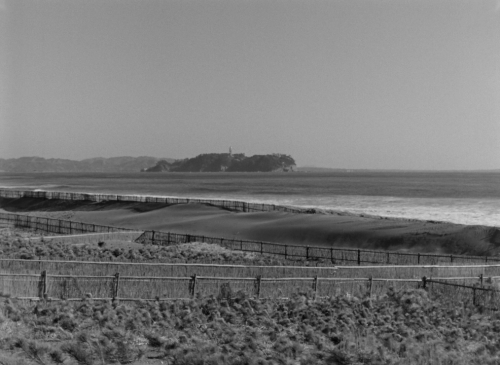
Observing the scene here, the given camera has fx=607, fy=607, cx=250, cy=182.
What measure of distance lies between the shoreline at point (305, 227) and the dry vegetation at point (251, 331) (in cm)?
2322

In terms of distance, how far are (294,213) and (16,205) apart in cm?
3917

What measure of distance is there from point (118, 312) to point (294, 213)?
1683 inches

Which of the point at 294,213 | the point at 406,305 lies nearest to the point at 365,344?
the point at 406,305

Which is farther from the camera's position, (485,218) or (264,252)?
(485,218)

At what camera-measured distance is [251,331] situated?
12.4 meters

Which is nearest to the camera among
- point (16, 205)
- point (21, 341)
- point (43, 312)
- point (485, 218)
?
point (21, 341)

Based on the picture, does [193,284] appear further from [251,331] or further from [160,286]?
[251,331]

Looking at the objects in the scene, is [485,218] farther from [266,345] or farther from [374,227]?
[266,345]

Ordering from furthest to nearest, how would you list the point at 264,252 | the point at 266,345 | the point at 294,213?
the point at 294,213
the point at 264,252
the point at 266,345

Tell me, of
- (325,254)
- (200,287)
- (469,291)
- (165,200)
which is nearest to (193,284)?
(200,287)

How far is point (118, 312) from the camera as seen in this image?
13.7 m

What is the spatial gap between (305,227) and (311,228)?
668 millimetres

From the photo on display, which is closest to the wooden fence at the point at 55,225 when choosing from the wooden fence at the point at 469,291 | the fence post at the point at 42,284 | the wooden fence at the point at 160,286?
the wooden fence at the point at 160,286

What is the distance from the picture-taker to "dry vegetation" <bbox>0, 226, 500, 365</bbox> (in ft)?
33.0
